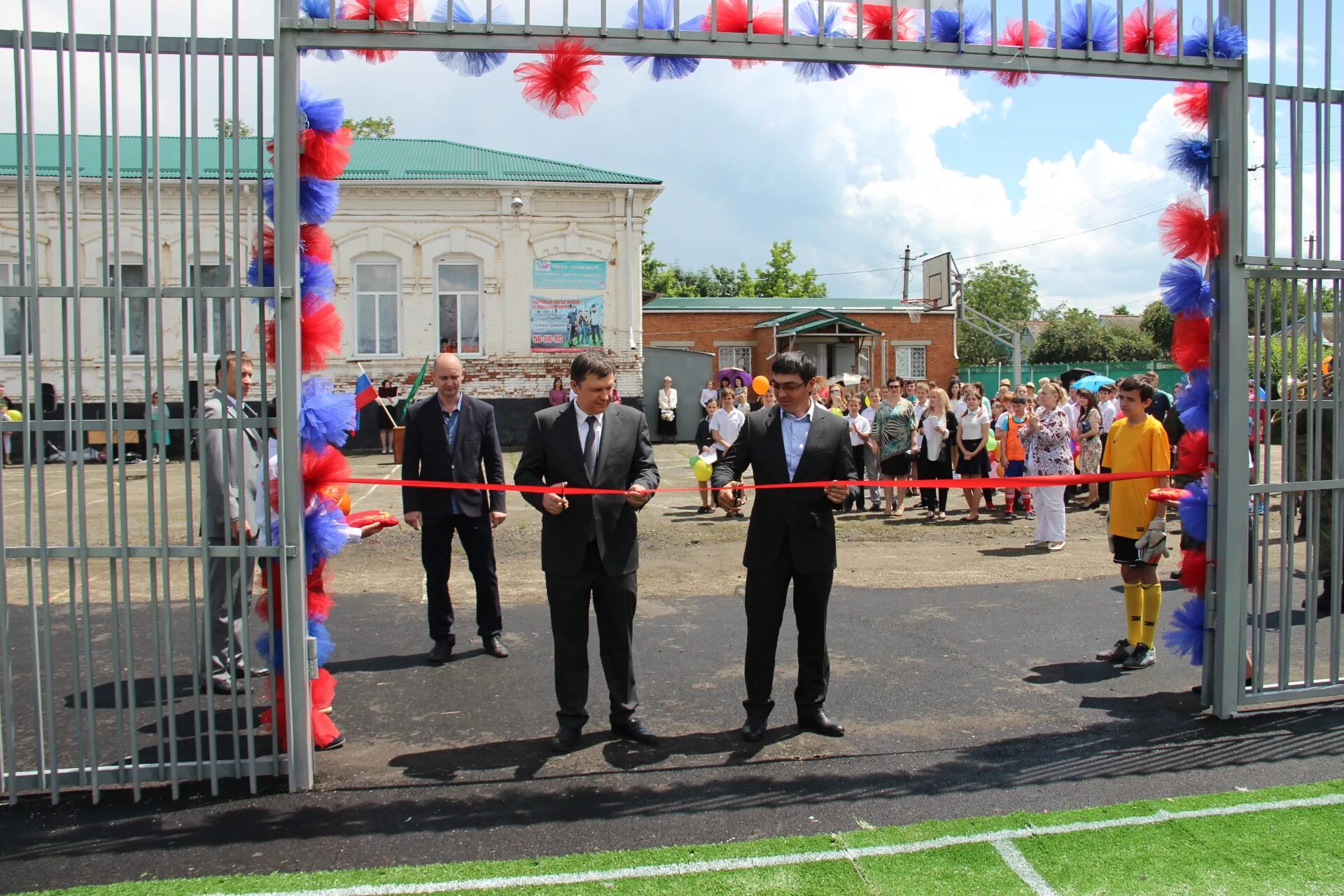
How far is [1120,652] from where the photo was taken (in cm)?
681

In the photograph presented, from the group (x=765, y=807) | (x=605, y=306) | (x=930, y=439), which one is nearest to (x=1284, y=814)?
(x=765, y=807)

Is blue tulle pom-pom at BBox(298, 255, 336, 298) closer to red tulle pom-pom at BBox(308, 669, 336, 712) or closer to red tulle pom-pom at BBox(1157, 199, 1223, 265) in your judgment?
red tulle pom-pom at BBox(308, 669, 336, 712)

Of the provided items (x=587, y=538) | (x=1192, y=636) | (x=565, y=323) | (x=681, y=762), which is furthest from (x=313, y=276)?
(x=565, y=323)

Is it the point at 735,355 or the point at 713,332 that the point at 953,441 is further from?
the point at 735,355

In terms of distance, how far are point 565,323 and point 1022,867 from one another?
78.9 feet

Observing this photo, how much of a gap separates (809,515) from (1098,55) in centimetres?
285

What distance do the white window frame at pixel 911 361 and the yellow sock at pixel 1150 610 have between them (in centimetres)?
3543

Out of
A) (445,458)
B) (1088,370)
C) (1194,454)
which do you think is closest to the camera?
(1194,454)

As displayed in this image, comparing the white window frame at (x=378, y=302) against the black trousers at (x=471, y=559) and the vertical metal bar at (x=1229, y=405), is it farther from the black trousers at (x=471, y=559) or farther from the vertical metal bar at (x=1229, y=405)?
the vertical metal bar at (x=1229, y=405)

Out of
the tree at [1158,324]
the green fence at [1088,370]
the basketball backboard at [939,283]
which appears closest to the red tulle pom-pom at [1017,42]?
the green fence at [1088,370]

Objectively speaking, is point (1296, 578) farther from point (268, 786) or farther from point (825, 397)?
point (268, 786)

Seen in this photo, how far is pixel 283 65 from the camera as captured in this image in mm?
4570

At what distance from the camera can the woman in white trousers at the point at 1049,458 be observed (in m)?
11.3

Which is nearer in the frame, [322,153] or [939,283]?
[322,153]
